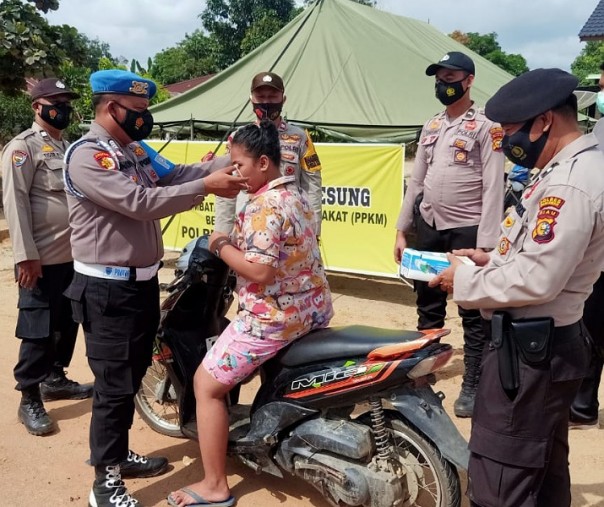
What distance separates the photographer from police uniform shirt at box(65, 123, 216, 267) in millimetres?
2588

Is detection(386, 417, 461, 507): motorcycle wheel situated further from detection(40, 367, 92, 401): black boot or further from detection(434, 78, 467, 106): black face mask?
detection(40, 367, 92, 401): black boot

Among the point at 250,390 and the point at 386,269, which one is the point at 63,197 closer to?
the point at 250,390

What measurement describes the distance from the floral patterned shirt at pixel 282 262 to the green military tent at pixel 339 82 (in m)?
5.38

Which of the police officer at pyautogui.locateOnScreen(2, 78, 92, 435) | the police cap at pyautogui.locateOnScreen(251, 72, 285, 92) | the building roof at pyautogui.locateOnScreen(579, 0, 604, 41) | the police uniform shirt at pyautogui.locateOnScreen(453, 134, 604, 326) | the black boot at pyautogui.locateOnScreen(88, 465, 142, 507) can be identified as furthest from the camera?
the building roof at pyautogui.locateOnScreen(579, 0, 604, 41)

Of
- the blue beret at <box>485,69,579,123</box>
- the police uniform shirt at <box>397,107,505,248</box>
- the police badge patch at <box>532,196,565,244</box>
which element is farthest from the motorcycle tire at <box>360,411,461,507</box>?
the police uniform shirt at <box>397,107,505,248</box>

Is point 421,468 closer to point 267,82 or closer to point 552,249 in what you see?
point 552,249

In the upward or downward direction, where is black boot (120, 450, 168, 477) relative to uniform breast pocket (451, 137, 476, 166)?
downward

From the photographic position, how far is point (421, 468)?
2598 mm

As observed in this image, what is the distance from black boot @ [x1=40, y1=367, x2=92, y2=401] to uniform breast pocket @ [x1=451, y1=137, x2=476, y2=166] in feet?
9.75

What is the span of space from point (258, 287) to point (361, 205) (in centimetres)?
395

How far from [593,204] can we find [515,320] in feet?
1.49

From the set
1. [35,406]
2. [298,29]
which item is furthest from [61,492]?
[298,29]

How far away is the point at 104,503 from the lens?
9.39 ft

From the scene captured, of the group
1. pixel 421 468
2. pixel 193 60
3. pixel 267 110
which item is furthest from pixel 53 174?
pixel 193 60
